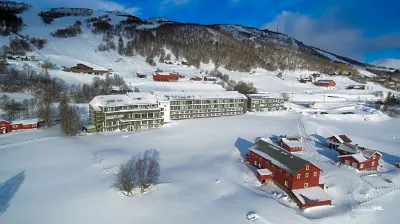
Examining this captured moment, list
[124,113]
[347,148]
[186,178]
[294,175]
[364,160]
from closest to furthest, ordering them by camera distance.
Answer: [294,175]
[186,178]
[364,160]
[347,148]
[124,113]

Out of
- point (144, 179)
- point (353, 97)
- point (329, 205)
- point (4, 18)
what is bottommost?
point (329, 205)

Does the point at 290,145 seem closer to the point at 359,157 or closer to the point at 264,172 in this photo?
the point at 359,157

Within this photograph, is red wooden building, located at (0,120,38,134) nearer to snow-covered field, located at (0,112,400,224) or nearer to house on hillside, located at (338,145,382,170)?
snow-covered field, located at (0,112,400,224)

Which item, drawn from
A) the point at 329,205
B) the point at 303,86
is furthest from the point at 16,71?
the point at 303,86

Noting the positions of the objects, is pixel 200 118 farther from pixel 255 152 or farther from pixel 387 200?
pixel 387 200

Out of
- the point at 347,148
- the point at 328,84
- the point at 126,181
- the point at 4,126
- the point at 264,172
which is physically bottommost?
the point at 264,172

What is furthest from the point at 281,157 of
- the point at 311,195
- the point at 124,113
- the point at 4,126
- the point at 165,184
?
the point at 4,126

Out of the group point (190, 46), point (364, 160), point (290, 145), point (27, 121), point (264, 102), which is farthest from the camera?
point (190, 46)

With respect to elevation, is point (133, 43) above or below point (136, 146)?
above
